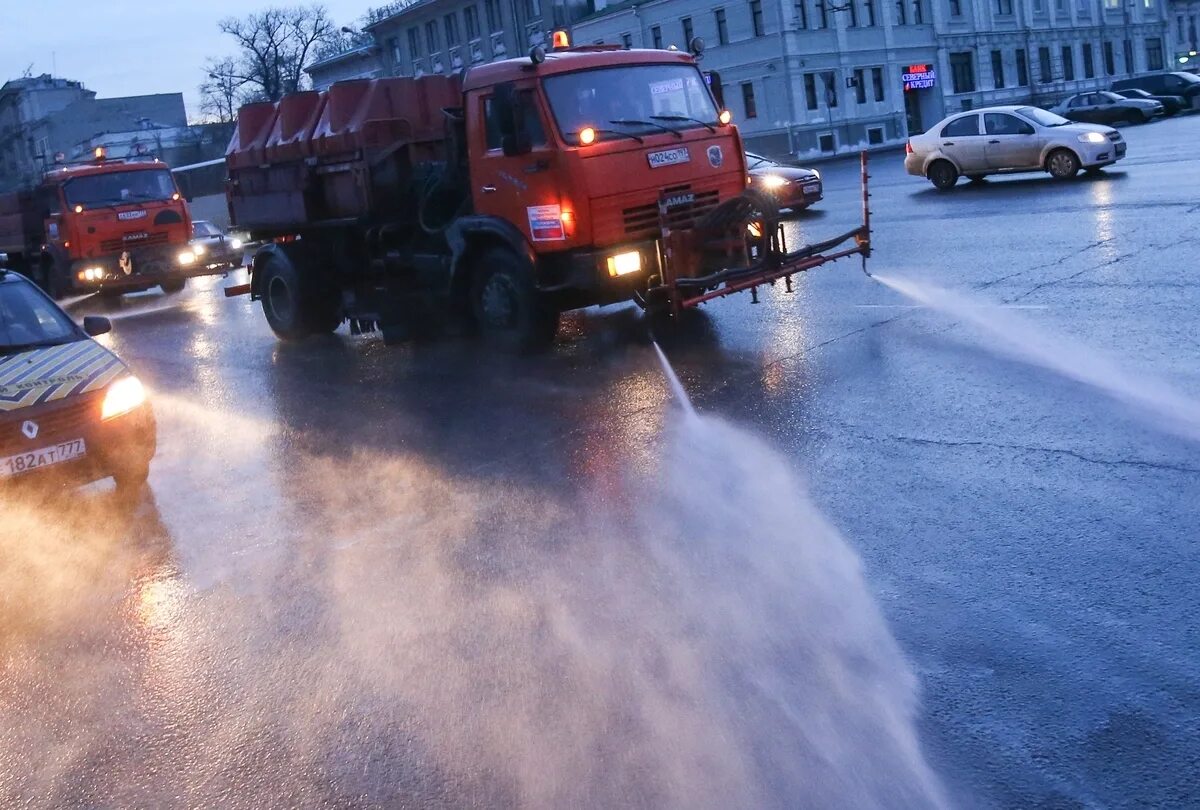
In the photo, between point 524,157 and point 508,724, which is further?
point 524,157

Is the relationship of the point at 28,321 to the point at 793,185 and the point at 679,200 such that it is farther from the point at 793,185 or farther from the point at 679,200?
the point at 793,185

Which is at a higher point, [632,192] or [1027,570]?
[632,192]

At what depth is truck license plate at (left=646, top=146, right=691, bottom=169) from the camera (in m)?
11.5

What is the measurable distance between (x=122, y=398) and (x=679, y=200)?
537 cm

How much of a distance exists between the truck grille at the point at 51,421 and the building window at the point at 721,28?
2109 inches

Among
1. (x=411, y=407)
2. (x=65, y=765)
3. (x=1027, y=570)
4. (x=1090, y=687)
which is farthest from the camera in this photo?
(x=411, y=407)

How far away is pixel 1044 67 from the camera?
69250 millimetres

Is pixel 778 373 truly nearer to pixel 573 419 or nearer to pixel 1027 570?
pixel 573 419

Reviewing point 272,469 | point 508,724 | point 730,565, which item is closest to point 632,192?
point 272,469

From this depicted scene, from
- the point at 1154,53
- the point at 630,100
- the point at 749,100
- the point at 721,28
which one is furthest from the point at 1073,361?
the point at 1154,53

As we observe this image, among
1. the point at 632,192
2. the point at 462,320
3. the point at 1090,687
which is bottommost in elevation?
the point at 1090,687

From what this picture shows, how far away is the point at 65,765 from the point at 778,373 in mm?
6545

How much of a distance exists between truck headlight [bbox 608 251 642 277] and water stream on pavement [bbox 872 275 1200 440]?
9.18ft

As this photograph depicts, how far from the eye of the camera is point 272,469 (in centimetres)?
922
